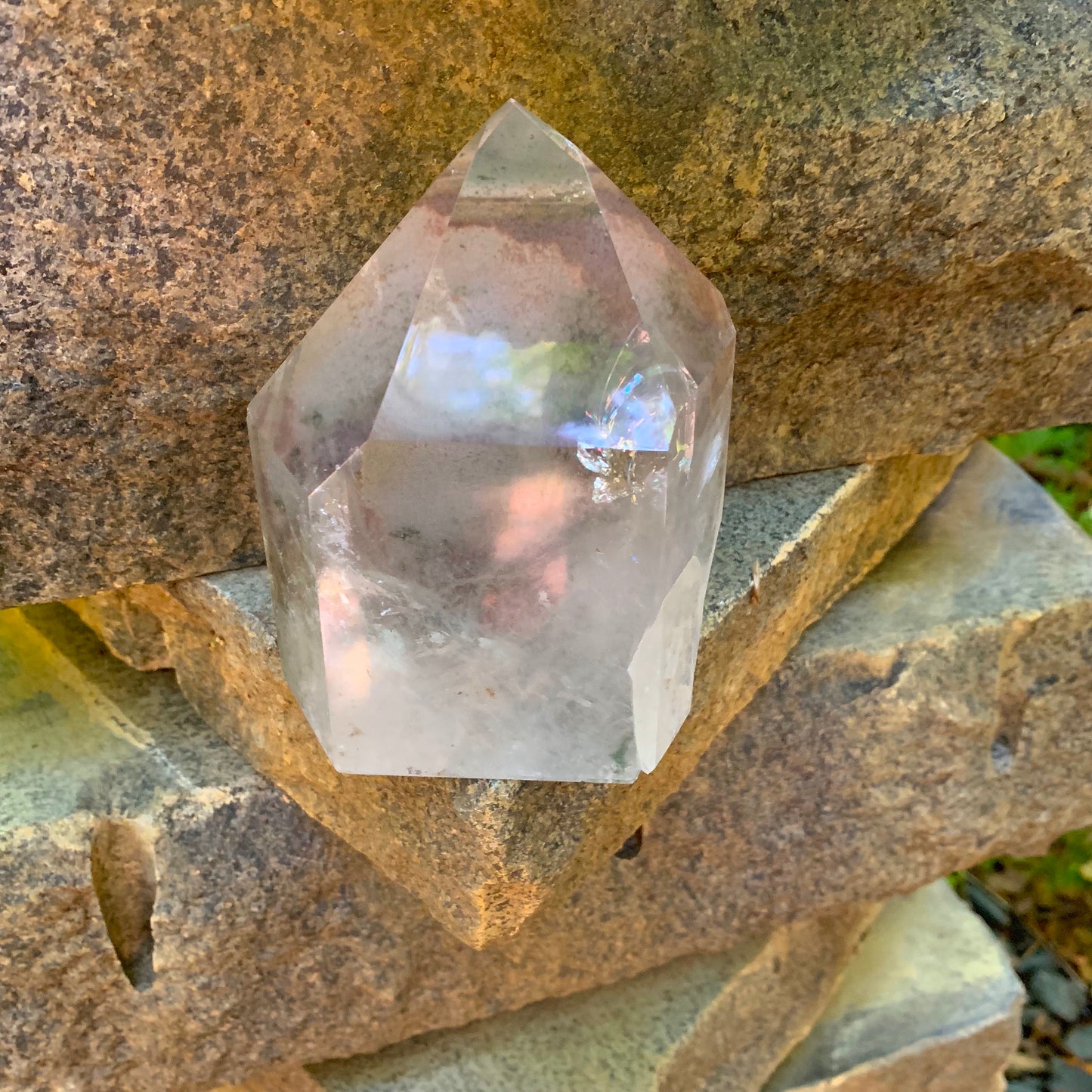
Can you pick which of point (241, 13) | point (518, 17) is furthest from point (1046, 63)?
point (241, 13)

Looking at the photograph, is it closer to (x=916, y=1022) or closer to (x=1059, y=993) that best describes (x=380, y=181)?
(x=916, y=1022)

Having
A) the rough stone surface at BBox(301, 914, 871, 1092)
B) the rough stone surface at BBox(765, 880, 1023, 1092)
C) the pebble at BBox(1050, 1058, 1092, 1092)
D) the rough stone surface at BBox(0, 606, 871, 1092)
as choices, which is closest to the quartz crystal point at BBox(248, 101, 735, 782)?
the rough stone surface at BBox(0, 606, 871, 1092)

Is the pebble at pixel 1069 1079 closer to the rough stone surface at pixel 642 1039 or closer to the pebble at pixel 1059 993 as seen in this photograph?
the pebble at pixel 1059 993

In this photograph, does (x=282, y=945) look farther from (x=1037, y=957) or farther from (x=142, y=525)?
(x=1037, y=957)

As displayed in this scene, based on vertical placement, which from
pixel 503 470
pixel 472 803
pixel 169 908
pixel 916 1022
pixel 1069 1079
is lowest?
pixel 1069 1079

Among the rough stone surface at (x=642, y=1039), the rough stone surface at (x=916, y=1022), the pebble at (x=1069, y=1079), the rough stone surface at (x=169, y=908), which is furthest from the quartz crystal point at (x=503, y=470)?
the pebble at (x=1069, y=1079)

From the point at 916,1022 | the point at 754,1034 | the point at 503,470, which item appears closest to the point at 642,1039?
the point at 754,1034

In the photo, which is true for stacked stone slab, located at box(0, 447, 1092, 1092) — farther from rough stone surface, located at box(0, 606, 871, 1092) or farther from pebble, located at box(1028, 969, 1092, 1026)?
pebble, located at box(1028, 969, 1092, 1026)
